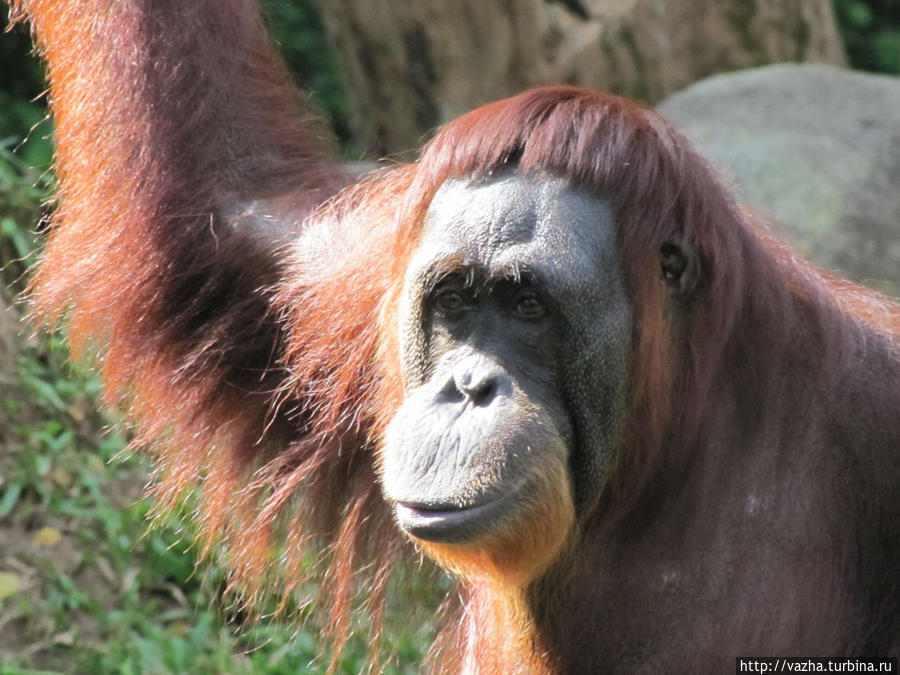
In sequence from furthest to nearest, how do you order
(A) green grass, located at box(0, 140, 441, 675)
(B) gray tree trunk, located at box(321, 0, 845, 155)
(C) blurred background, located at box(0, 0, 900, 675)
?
(B) gray tree trunk, located at box(321, 0, 845, 155) < (C) blurred background, located at box(0, 0, 900, 675) < (A) green grass, located at box(0, 140, 441, 675)

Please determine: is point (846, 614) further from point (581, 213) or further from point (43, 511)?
point (43, 511)

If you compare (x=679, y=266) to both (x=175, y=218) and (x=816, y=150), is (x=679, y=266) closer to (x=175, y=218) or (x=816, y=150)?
(x=175, y=218)

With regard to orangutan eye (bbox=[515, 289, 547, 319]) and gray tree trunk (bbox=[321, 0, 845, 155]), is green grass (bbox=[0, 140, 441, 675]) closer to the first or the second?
orangutan eye (bbox=[515, 289, 547, 319])

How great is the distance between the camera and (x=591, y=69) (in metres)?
6.64

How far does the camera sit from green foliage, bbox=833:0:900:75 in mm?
8906

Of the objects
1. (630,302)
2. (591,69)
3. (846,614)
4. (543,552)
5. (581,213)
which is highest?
(581,213)

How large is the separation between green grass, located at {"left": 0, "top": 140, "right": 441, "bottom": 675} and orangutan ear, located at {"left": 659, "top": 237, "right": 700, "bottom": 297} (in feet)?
5.49

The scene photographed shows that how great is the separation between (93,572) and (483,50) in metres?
3.24

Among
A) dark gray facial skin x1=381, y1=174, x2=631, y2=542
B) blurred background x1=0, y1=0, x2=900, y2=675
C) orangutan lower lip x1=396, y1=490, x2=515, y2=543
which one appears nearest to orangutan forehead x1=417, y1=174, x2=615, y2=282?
dark gray facial skin x1=381, y1=174, x2=631, y2=542

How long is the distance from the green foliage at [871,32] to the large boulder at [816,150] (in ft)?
7.17

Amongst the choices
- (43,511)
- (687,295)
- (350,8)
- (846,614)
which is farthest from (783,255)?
(350,8)

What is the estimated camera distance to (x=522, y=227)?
2500mm

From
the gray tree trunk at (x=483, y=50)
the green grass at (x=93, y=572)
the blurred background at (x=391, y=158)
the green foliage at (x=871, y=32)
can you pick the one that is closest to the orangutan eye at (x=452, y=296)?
the blurred background at (x=391, y=158)

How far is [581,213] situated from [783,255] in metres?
0.59
